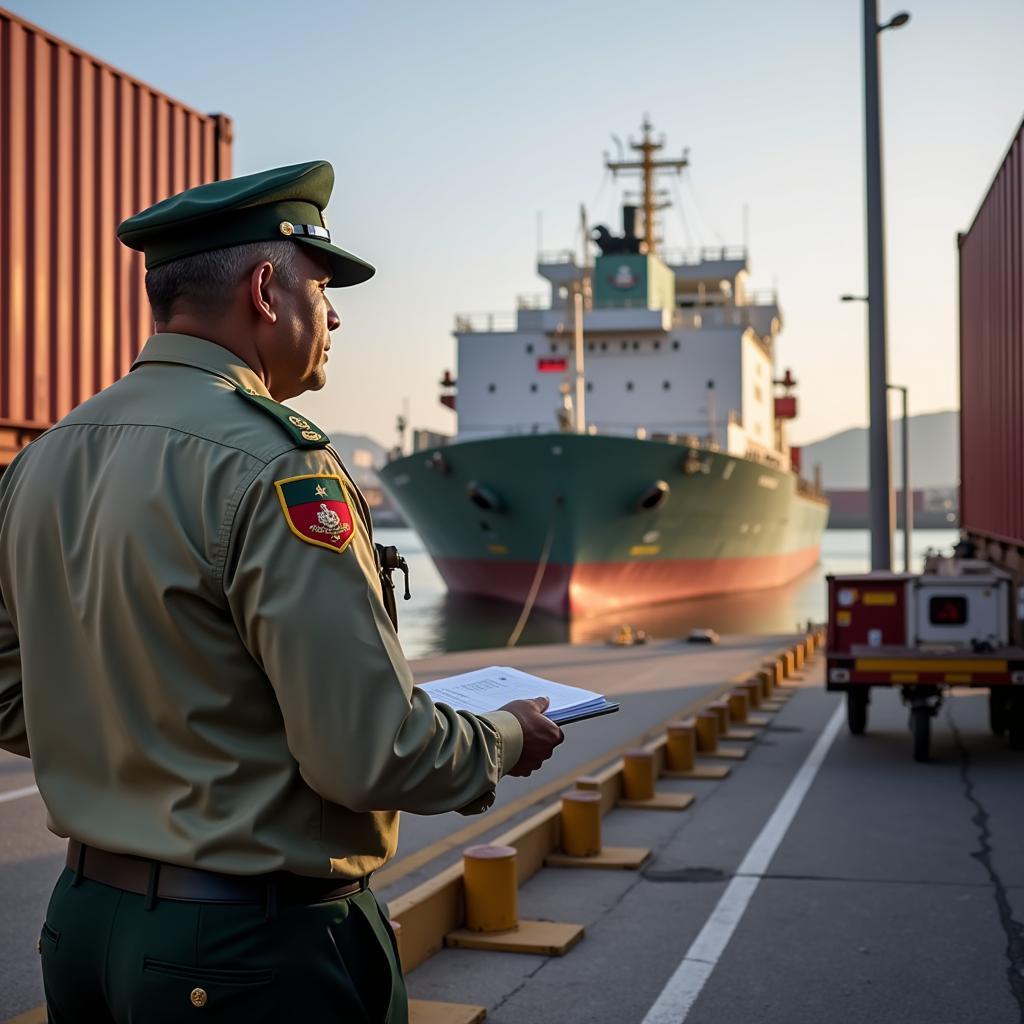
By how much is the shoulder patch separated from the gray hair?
0.18 meters

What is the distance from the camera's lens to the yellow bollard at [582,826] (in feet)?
19.9

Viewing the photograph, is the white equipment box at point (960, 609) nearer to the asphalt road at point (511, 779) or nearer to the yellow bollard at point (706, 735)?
the yellow bollard at point (706, 735)

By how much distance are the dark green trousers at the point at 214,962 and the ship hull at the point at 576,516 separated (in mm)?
25684

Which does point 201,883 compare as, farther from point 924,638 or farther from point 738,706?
point 738,706

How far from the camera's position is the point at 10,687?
2000mm

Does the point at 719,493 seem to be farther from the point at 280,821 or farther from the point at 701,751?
the point at 280,821

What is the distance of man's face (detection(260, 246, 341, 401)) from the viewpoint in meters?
1.86

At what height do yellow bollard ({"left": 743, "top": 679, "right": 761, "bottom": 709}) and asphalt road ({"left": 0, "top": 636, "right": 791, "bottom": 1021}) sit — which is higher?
yellow bollard ({"left": 743, "top": 679, "right": 761, "bottom": 709})

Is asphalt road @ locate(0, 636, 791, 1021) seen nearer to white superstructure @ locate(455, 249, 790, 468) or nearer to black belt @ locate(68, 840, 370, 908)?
black belt @ locate(68, 840, 370, 908)

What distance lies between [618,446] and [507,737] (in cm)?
2637

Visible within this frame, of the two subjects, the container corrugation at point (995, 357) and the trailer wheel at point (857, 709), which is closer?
the trailer wheel at point (857, 709)

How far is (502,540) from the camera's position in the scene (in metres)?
30.2

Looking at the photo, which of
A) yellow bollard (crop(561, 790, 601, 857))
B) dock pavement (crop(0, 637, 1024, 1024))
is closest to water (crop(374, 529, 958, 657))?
dock pavement (crop(0, 637, 1024, 1024))

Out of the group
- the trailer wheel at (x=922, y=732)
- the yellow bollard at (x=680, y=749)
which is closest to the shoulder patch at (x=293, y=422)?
the yellow bollard at (x=680, y=749)
